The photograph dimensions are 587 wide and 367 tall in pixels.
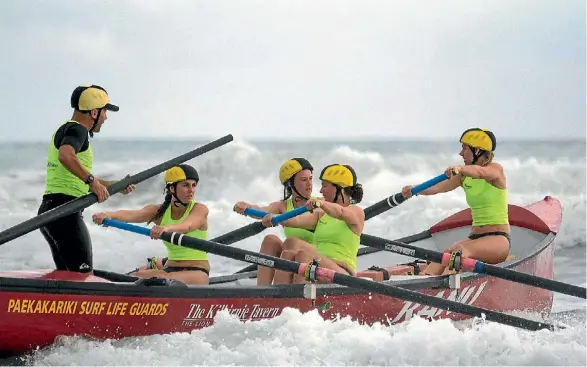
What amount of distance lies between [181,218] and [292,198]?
112 cm

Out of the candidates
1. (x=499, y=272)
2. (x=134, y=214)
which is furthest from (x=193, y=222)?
(x=499, y=272)

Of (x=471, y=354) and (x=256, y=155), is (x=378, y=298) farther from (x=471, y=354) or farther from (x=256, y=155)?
(x=256, y=155)

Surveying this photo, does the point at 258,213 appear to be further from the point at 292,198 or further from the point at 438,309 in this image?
the point at 438,309

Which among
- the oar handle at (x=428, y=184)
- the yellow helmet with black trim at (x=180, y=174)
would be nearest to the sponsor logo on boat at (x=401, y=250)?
the oar handle at (x=428, y=184)

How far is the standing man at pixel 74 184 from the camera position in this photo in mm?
6949

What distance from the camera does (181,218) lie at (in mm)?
7402

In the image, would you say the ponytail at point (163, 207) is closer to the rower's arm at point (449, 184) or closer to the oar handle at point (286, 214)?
the oar handle at point (286, 214)

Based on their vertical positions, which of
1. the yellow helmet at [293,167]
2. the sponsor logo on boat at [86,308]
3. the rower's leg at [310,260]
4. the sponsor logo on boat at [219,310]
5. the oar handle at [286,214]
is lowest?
the sponsor logo on boat at [86,308]

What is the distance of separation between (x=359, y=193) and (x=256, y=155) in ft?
56.4

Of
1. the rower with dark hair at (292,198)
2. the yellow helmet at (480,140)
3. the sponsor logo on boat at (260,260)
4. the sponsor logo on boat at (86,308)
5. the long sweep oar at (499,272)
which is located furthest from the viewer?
the yellow helmet at (480,140)

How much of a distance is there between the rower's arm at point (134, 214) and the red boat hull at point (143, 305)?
603 mm

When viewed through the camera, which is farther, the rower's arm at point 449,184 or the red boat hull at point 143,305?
the rower's arm at point 449,184

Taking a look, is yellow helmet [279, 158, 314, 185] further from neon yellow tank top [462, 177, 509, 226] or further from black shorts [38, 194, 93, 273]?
black shorts [38, 194, 93, 273]

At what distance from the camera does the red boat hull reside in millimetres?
6488
